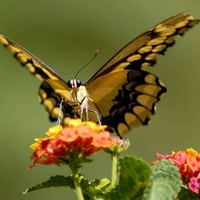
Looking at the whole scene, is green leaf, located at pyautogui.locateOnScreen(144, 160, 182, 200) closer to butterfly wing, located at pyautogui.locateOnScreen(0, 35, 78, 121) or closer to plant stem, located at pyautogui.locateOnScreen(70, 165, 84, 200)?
plant stem, located at pyautogui.locateOnScreen(70, 165, 84, 200)

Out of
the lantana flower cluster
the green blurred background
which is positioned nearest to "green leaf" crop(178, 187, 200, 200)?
the lantana flower cluster

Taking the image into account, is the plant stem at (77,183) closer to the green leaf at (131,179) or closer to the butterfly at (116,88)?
the green leaf at (131,179)

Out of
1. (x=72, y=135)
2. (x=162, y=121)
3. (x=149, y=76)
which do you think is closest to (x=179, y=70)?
(x=162, y=121)

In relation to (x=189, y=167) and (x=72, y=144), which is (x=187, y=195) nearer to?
(x=189, y=167)

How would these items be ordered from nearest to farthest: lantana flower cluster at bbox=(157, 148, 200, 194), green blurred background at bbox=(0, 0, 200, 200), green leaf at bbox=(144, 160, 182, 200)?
green leaf at bbox=(144, 160, 182, 200) < lantana flower cluster at bbox=(157, 148, 200, 194) < green blurred background at bbox=(0, 0, 200, 200)

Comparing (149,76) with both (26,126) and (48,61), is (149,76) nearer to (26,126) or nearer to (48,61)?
(26,126)

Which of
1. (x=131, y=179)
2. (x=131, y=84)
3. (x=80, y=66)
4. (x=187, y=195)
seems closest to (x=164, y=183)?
(x=131, y=179)
